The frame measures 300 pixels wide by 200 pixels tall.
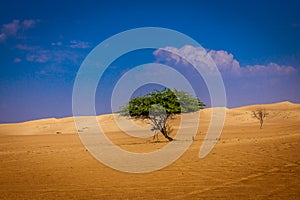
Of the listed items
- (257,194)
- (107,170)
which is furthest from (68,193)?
(257,194)

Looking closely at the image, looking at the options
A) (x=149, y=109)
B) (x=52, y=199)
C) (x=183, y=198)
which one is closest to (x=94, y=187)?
(x=52, y=199)

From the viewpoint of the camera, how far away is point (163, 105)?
3075cm

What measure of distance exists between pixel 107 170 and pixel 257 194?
7895 millimetres

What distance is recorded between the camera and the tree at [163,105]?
30875mm

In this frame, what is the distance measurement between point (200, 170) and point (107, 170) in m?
4.42

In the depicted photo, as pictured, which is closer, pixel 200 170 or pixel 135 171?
pixel 200 170

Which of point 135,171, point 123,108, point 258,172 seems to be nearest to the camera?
point 258,172

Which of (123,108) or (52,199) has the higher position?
(123,108)

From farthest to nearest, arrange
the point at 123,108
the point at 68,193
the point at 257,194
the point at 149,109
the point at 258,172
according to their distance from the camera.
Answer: the point at 123,108 → the point at 149,109 → the point at 258,172 → the point at 68,193 → the point at 257,194

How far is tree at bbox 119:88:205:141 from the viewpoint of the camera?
101ft

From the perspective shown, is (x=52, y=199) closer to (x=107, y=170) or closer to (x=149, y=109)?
(x=107, y=170)

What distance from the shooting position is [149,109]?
102 feet

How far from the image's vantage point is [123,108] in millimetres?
33531

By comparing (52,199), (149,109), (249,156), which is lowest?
(52,199)
